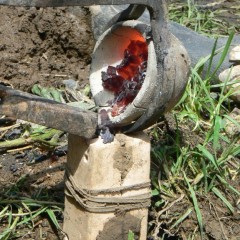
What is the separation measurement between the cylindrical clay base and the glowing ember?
0.50ft

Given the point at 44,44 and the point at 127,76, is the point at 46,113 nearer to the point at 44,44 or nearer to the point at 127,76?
the point at 127,76

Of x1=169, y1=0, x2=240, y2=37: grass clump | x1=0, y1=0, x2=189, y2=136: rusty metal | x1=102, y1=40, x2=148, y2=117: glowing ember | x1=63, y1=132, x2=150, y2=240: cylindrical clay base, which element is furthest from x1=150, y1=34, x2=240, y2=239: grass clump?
x1=169, y1=0, x2=240, y2=37: grass clump

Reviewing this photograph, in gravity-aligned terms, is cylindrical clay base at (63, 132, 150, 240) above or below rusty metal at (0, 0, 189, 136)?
below

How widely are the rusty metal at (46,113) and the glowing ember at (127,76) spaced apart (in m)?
0.15

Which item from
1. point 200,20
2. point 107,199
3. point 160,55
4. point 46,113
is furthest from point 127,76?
point 200,20

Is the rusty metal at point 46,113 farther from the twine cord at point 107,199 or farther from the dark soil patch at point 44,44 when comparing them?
the dark soil patch at point 44,44

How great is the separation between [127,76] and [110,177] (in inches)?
16.7

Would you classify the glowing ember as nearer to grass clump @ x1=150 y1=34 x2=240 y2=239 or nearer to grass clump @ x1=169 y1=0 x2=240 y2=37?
grass clump @ x1=150 y1=34 x2=240 y2=239

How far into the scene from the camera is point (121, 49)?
12.7 ft

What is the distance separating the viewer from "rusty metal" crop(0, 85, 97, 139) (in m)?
3.58

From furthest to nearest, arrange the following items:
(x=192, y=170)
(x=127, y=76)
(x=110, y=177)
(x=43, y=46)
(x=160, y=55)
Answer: (x=43, y=46)
(x=192, y=170)
(x=127, y=76)
(x=110, y=177)
(x=160, y=55)

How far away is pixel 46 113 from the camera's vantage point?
3607mm

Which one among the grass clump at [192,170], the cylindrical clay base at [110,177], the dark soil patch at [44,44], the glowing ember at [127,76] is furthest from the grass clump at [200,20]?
the cylindrical clay base at [110,177]

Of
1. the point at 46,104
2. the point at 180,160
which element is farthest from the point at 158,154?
the point at 46,104
